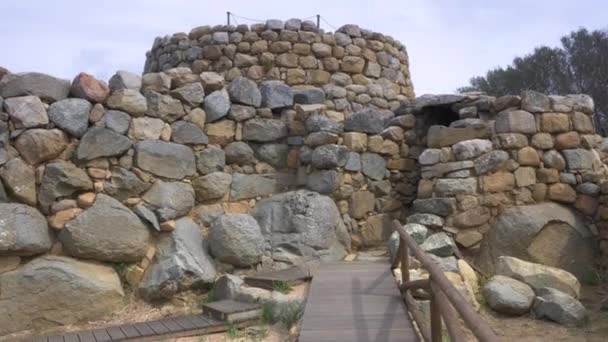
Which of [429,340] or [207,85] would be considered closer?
[429,340]

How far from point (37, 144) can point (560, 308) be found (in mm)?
5115

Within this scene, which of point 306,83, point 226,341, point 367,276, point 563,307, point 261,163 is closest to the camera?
point 226,341

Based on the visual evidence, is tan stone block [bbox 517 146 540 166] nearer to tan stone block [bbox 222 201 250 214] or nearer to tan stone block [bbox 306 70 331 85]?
tan stone block [bbox 222 201 250 214]

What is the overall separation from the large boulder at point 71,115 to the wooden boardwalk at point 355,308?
2.83m

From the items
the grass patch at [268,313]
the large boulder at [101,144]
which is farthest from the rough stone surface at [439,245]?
the large boulder at [101,144]

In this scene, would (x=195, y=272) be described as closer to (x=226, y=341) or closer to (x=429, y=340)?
(x=226, y=341)

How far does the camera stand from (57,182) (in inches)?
197

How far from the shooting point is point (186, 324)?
4.30 metres

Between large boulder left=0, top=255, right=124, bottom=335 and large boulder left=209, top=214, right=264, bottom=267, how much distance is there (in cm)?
108

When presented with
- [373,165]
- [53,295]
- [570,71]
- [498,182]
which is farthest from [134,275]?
[570,71]

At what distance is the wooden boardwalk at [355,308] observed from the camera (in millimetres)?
3625

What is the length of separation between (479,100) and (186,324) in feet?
14.9

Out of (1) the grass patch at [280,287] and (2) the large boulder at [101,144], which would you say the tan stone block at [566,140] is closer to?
(1) the grass patch at [280,287]

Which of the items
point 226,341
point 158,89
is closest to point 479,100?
point 158,89
